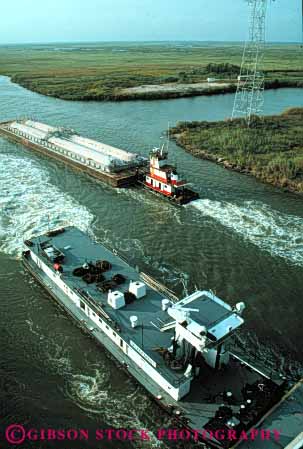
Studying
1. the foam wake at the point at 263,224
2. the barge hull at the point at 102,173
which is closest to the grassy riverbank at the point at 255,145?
the foam wake at the point at 263,224

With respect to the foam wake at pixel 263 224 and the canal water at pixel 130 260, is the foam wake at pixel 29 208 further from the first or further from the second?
the foam wake at pixel 263 224

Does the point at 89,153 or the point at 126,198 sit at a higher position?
the point at 89,153

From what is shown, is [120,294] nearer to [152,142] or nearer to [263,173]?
[263,173]

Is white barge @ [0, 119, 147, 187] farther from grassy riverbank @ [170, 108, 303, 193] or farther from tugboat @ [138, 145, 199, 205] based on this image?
grassy riverbank @ [170, 108, 303, 193]

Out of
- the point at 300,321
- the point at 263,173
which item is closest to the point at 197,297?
the point at 300,321

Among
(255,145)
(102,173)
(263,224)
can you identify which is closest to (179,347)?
(263,224)
